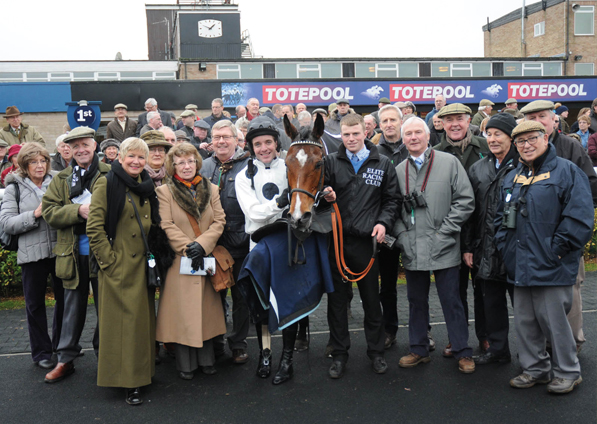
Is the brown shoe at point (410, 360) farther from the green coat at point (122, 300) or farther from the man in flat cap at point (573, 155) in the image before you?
the green coat at point (122, 300)

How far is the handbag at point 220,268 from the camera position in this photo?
197 inches

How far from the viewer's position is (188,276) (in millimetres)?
4941

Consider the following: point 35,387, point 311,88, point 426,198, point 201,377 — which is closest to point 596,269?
A: point 426,198

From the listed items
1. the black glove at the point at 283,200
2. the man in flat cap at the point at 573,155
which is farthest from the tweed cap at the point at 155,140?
the man in flat cap at the point at 573,155

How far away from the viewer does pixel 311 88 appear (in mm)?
26500

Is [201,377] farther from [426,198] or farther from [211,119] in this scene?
[211,119]

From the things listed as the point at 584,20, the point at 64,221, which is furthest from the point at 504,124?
the point at 584,20

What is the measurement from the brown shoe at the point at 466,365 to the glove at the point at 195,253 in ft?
8.62

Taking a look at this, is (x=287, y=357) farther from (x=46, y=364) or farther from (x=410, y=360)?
(x=46, y=364)

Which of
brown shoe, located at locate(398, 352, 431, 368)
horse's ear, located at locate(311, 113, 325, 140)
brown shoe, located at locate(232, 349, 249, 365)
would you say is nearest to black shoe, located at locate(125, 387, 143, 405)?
brown shoe, located at locate(232, 349, 249, 365)

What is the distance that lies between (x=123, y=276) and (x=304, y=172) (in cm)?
183

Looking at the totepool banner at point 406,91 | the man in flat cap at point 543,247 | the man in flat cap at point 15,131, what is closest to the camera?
the man in flat cap at point 543,247

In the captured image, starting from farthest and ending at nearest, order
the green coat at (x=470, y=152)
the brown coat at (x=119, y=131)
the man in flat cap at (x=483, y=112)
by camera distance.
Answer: the brown coat at (x=119, y=131), the man in flat cap at (x=483, y=112), the green coat at (x=470, y=152)

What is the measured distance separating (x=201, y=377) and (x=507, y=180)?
3.40 meters
